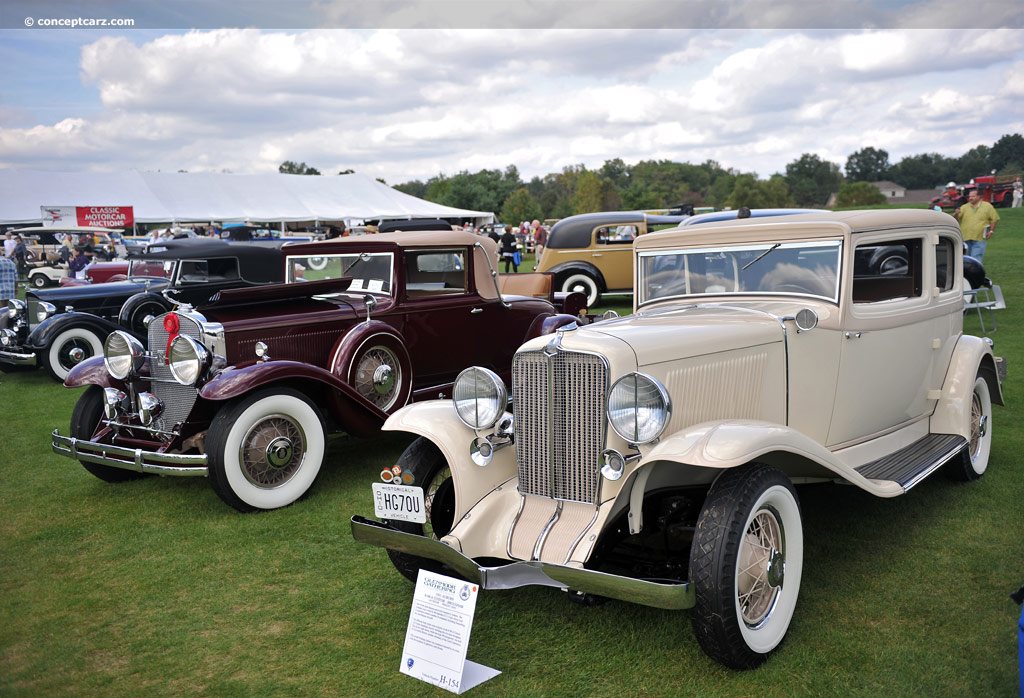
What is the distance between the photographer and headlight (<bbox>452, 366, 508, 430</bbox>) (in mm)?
3428

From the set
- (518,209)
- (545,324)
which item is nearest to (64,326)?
(545,324)

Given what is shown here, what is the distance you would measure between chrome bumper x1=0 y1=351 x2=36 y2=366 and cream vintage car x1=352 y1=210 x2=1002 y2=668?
28.1ft

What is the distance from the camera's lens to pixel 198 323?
5.23 meters

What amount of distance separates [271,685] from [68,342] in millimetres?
8753

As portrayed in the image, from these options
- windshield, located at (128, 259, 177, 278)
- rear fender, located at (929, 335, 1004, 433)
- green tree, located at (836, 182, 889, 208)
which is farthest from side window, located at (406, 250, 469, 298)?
green tree, located at (836, 182, 889, 208)

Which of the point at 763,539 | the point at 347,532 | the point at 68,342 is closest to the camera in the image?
the point at 763,539

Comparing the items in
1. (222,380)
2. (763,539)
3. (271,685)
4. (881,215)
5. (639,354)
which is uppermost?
(881,215)

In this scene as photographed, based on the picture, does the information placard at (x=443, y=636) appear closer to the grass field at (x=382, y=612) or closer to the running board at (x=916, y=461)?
the grass field at (x=382, y=612)

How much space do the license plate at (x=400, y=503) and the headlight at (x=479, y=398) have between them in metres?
0.42

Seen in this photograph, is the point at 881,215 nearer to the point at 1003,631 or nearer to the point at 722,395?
the point at 722,395

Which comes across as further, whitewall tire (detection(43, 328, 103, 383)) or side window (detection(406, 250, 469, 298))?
whitewall tire (detection(43, 328, 103, 383))

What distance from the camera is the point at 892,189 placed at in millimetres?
89000

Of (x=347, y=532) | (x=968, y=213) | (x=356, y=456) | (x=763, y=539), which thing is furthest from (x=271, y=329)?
(x=968, y=213)

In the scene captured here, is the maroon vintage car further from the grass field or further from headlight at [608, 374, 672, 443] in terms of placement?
headlight at [608, 374, 672, 443]
